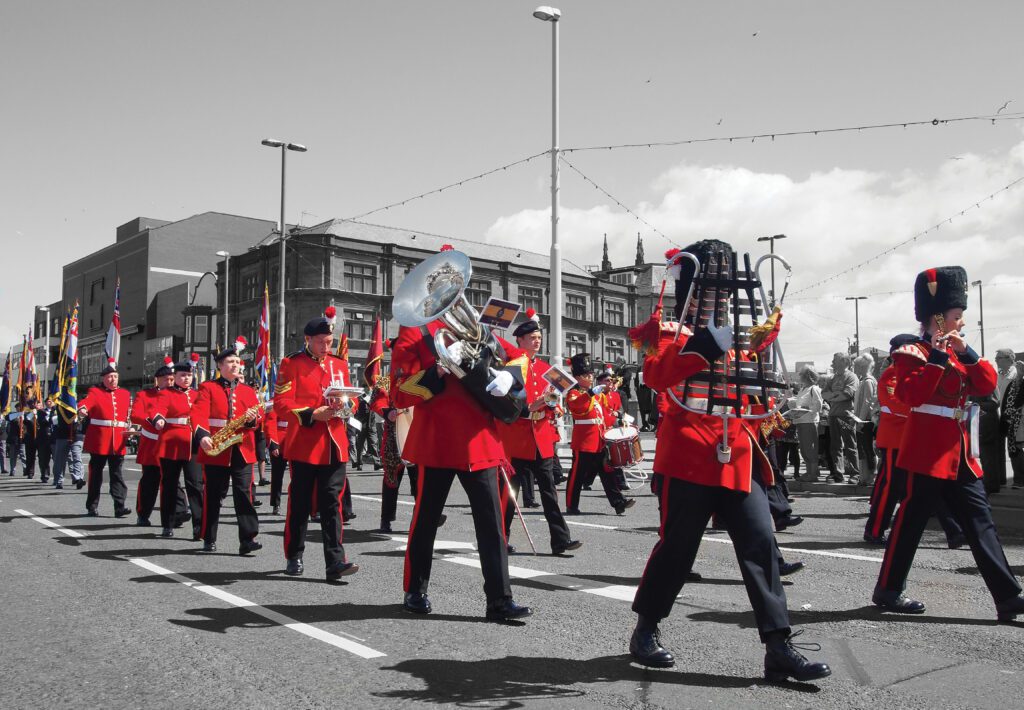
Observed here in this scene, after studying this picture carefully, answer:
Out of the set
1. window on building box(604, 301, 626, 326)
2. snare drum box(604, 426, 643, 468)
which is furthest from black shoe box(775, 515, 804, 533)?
window on building box(604, 301, 626, 326)

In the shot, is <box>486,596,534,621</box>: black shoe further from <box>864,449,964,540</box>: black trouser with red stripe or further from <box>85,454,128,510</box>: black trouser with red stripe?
<box>85,454,128,510</box>: black trouser with red stripe

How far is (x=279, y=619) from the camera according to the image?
556 centimetres

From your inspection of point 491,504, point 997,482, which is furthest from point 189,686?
point 997,482

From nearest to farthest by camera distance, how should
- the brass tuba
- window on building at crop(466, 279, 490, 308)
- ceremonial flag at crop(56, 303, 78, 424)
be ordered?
the brass tuba → ceremonial flag at crop(56, 303, 78, 424) → window on building at crop(466, 279, 490, 308)

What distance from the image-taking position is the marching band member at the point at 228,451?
325 inches

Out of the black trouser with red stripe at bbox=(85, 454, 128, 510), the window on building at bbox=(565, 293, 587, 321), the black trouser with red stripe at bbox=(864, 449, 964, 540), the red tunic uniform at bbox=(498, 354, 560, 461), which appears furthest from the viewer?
the window on building at bbox=(565, 293, 587, 321)

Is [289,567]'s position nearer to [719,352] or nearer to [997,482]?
[719,352]

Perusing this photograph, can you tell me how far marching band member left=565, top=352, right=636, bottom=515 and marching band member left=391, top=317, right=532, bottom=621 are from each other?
17.0ft

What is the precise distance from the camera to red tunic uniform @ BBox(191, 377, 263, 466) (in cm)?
845

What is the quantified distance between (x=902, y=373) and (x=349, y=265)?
54375 millimetres

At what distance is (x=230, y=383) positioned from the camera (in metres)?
9.09

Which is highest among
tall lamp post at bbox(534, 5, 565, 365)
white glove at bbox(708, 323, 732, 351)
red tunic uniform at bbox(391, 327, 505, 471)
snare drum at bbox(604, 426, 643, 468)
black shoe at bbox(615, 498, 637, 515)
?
tall lamp post at bbox(534, 5, 565, 365)

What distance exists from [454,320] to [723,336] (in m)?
1.82

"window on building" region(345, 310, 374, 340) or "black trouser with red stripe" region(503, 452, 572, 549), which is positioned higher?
"window on building" region(345, 310, 374, 340)
